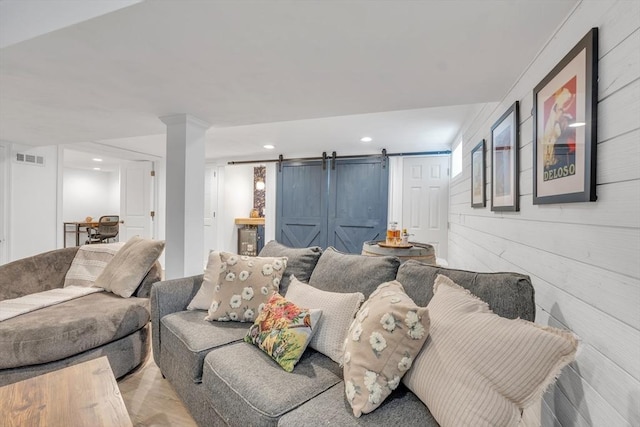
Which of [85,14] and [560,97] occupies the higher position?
[85,14]

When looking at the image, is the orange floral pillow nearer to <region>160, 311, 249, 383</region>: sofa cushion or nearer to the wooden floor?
<region>160, 311, 249, 383</region>: sofa cushion

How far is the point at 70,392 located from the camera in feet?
4.16

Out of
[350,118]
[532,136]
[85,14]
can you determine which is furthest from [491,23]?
[350,118]

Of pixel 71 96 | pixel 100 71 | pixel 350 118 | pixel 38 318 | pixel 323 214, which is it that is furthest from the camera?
pixel 323 214

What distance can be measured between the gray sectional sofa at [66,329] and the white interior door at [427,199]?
3.55m

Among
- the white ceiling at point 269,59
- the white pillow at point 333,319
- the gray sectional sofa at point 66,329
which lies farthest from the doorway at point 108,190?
the white pillow at point 333,319

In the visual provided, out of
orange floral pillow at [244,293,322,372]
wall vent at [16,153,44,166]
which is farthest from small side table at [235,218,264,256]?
orange floral pillow at [244,293,322,372]

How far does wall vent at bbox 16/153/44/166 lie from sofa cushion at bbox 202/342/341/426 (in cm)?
432

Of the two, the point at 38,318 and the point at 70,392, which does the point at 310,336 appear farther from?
the point at 38,318

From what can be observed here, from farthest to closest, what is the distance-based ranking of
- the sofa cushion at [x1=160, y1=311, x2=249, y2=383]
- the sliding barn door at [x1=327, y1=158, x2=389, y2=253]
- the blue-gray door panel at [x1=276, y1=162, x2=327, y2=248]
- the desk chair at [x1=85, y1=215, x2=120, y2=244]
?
the desk chair at [x1=85, y1=215, x2=120, y2=244], the blue-gray door panel at [x1=276, y1=162, x2=327, y2=248], the sliding barn door at [x1=327, y1=158, x2=389, y2=253], the sofa cushion at [x1=160, y1=311, x2=249, y2=383]

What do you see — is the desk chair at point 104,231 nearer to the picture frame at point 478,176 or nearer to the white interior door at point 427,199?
the white interior door at point 427,199

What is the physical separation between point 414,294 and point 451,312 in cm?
32

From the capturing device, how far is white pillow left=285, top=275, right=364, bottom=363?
1.45 metres

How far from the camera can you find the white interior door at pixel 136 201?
213 inches
